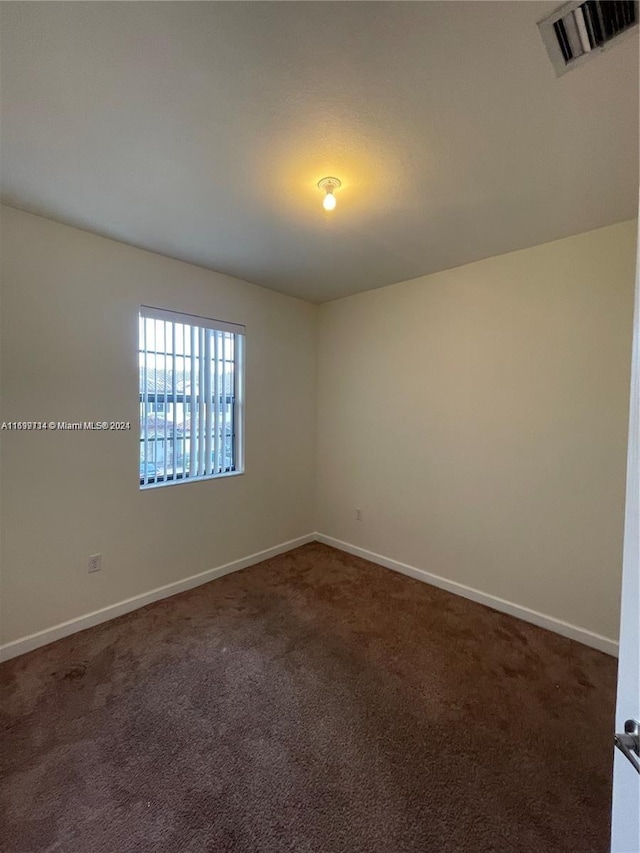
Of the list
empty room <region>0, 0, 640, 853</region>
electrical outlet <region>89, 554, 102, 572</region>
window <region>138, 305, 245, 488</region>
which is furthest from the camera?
window <region>138, 305, 245, 488</region>

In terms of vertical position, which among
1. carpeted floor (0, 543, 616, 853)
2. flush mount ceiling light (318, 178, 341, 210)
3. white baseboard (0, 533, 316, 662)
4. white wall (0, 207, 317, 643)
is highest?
flush mount ceiling light (318, 178, 341, 210)

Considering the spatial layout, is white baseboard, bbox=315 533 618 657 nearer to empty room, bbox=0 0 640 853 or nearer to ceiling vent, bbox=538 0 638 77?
empty room, bbox=0 0 640 853

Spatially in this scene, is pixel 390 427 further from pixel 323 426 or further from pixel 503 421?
pixel 503 421

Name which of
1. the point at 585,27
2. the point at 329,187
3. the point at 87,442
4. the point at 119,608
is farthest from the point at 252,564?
the point at 585,27

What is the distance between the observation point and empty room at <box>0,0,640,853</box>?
1146 millimetres

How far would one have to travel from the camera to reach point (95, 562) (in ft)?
7.75

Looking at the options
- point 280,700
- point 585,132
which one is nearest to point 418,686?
point 280,700

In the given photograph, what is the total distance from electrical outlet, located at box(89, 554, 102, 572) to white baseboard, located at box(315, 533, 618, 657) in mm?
2186

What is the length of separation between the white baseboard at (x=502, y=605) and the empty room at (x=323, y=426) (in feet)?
0.08

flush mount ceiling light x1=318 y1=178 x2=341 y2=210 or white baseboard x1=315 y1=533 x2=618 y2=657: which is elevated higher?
flush mount ceiling light x1=318 y1=178 x2=341 y2=210

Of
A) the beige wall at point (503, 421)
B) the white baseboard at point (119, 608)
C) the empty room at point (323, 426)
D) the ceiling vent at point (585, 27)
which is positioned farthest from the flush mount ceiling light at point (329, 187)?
the white baseboard at point (119, 608)

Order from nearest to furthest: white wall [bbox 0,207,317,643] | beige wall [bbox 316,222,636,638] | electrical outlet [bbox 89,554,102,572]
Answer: white wall [bbox 0,207,317,643]
beige wall [bbox 316,222,636,638]
electrical outlet [bbox 89,554,102,572]

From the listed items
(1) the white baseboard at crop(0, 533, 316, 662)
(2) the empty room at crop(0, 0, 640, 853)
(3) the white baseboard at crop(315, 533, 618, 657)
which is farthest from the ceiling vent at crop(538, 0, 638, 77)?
(1) the white baseboard at crop(0, 533, 316, 662)

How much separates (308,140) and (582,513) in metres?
2.60
